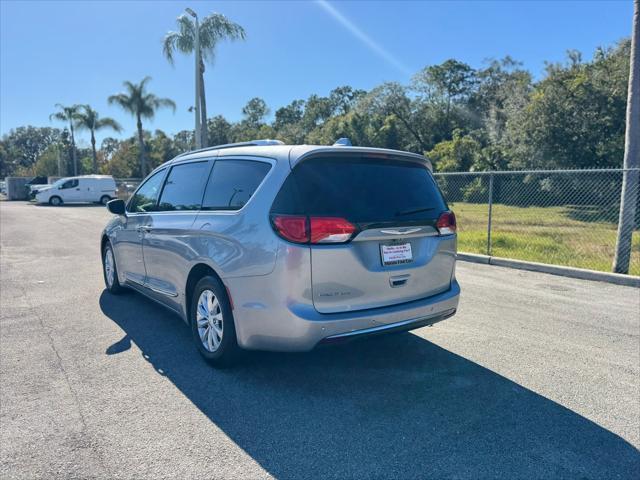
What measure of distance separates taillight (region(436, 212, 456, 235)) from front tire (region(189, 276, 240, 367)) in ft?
6.15

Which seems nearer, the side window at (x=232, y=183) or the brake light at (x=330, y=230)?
the brake light at (x=330, y=230)

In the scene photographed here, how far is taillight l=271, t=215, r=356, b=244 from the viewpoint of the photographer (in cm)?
325

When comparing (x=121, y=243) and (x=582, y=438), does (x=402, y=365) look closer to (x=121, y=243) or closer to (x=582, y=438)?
(x=582, y=438)

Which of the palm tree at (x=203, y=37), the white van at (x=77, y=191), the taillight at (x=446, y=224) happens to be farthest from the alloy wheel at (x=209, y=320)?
the white van at (x=77, y=191)

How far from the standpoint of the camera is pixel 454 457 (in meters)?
2.73

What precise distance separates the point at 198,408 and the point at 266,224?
139 cm

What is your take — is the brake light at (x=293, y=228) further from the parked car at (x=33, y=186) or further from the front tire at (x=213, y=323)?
the parked car at (x=33, y=186)

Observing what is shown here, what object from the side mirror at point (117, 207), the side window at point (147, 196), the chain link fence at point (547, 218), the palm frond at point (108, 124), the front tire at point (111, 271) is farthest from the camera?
the palm frond at point (108, 124)

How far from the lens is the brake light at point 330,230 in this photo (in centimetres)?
326

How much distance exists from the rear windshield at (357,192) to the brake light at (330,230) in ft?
0.16

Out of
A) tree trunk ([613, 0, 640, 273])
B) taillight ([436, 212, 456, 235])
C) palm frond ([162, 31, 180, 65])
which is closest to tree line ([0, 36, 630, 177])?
palm frond ([162, 31, 180, 65])

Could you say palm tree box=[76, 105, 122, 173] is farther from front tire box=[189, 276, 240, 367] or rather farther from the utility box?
front tire box=[189, 276, 240, 367]

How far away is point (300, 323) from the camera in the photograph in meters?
3.25

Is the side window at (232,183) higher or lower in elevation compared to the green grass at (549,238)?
higher
